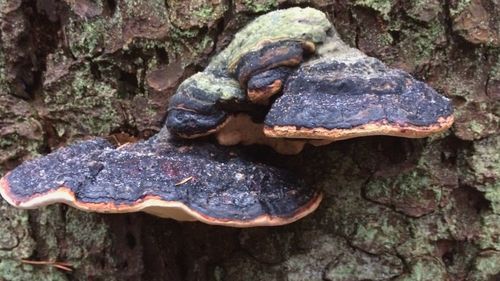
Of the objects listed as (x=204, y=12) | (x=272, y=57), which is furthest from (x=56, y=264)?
(x=272, y=57)

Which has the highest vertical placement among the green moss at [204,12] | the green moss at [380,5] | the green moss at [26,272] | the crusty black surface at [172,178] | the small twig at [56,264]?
the green moss at [380,5]

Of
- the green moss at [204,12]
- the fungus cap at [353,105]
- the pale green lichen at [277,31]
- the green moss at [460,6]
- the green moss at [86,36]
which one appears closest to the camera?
the fungus cap at [353,105]

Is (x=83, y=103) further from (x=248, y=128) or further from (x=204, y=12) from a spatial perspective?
(x=248, y=128)

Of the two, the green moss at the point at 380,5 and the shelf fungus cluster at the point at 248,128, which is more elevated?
the green moss at the point at 380,5

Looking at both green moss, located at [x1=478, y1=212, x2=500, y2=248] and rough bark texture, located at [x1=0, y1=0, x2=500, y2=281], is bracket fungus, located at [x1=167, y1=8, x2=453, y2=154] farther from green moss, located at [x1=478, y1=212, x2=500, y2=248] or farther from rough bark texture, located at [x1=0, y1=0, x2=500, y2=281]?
green moss, located at [x1=478, y1=212, x2=500, y2=248]

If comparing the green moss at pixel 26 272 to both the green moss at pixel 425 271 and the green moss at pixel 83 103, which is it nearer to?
the green moss at pixel 83 103

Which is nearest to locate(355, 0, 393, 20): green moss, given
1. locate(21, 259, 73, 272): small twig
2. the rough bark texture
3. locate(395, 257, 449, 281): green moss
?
the rough bark texture

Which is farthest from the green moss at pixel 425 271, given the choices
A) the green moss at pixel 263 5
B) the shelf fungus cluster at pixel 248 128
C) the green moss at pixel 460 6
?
the green moss at pixel 263 5

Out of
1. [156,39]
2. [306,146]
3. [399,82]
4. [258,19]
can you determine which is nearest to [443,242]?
[306,146]
